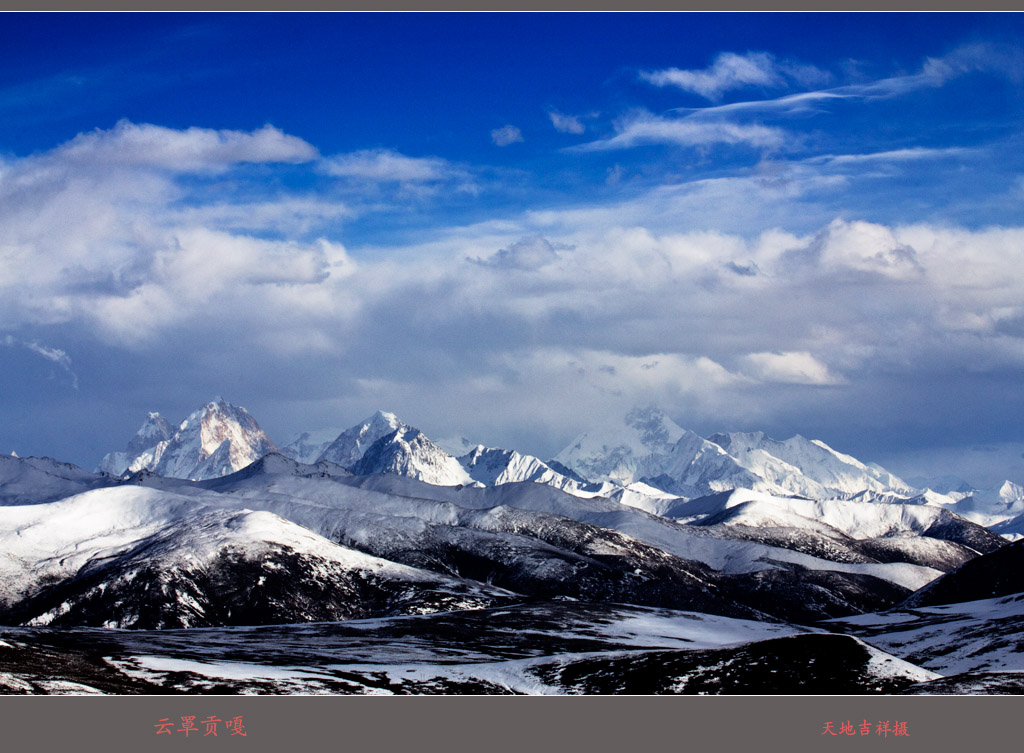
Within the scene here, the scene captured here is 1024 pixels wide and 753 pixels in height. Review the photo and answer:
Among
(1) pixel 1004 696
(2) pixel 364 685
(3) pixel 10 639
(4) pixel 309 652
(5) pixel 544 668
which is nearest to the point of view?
(1) pixel 1004 696

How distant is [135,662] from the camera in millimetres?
159000

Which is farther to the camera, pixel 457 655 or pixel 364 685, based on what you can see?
pixel 457 655

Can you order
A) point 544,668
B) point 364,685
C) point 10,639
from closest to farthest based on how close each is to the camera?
point 364,685 → point 544,668 → point 10,639

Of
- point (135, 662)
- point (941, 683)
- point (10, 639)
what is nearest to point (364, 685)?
point (135, 662)

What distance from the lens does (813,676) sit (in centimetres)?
14450

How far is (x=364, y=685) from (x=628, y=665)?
35967 mm

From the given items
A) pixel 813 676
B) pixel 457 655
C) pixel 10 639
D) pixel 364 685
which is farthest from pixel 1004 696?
pixel 10 639

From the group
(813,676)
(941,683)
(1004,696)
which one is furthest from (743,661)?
(1004,696)

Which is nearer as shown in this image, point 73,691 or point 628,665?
point 73,691

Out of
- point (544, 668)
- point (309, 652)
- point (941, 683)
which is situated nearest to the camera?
point (941, 683)

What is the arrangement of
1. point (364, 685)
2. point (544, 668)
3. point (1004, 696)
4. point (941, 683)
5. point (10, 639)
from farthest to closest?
point (10, 639) → point (544, 668) → point (364, 685) → point (941, 683) → point (1004, 696)

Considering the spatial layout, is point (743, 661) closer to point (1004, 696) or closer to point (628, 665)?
point (628, 665)

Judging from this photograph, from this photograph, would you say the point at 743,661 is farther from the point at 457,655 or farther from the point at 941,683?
the point at 457,655

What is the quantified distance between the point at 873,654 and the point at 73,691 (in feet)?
323
